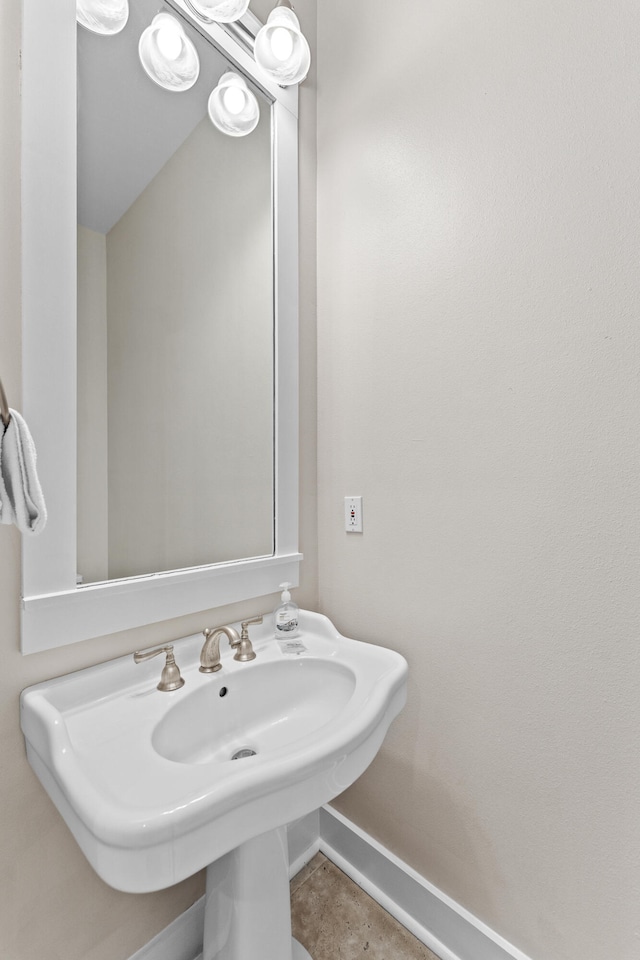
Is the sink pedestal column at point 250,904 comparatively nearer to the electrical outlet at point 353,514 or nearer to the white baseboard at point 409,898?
the white baseboard at point 409,898

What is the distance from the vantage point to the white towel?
1.85ft

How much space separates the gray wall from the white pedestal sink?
0.80 feet

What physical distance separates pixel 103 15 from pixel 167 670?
131 centimetres

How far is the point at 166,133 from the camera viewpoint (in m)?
1.07

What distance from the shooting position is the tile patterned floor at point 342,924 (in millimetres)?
1045

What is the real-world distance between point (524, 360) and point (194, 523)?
0.85 meters

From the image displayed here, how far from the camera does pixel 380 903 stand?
116cm

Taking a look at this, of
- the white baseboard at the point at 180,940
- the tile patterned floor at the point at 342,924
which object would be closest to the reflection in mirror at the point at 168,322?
the white baseboard at the point at 180,940

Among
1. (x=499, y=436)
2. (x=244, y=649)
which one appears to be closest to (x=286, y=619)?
(x=244, y=649)

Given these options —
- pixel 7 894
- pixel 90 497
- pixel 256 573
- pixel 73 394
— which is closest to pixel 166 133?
pixel 73 394

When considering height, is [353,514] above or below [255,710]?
above

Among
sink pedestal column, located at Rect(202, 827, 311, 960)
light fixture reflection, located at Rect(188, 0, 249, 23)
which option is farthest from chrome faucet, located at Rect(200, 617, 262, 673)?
light fixture reflection, located at Rect(188, 0, 249, 23)

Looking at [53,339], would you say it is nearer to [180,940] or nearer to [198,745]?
[198,745]

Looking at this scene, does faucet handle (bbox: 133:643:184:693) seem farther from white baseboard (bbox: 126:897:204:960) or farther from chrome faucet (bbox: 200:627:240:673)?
white baseboard (bbox: 126:897:204:960)
